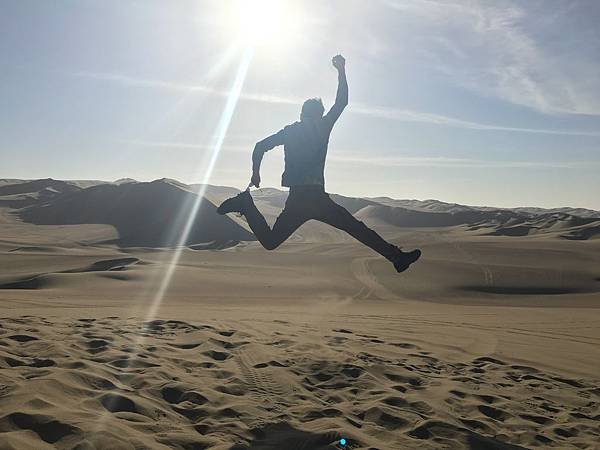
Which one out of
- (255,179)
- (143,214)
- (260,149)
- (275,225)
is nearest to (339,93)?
(260,149)

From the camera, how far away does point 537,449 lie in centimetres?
382

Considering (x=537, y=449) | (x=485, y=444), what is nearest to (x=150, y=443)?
(x=485, y=444)

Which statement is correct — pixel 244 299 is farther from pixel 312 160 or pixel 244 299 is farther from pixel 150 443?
pixel 150 443

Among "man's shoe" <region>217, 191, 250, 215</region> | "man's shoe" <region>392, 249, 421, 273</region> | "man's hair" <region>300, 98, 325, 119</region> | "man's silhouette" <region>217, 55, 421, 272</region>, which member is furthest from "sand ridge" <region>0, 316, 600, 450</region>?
"man's hair" <region>300, 98, 325, 119</region>

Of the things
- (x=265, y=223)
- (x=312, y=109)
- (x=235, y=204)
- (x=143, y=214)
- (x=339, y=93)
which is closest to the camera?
(x=312, y=109)

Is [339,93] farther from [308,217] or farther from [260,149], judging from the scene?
[308,217]

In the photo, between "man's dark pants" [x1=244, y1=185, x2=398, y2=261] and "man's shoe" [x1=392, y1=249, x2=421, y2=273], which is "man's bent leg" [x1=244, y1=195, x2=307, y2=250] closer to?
"man's dark pants" [x1=244, y1=185, x2=398, y2=261]

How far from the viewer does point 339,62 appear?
17.6 ft

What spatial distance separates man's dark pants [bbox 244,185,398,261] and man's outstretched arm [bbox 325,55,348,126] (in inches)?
29.7

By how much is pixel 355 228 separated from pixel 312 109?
4.43ft

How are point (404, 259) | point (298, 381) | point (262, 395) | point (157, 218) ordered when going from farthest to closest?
point (157, 218) → point (404, 259) → point (298, 381) → point (262, 395)

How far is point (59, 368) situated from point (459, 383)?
398 centimetres

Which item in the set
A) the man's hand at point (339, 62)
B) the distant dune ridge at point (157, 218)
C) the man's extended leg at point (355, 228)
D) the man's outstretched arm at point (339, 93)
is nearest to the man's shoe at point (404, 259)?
the man's extended leg at point (355, 228)

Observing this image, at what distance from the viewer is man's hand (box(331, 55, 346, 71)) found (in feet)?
17.6
